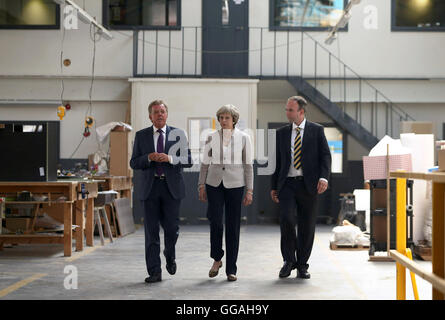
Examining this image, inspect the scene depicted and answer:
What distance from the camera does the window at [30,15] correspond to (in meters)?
14.8

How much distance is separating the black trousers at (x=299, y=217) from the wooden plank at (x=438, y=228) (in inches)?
125

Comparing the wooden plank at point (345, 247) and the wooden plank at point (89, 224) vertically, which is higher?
the wooden plank at point (89, 224)

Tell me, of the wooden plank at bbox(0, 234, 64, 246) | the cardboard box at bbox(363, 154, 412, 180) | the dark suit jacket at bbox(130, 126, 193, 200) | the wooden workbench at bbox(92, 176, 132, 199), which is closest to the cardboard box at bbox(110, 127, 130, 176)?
the wooden workbench at bbox(92, 176, 132, 199)

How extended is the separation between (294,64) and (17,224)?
7.02 m

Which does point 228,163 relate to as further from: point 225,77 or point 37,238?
point 225,77

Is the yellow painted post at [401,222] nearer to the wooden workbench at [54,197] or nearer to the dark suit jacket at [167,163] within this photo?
the dark suit jacket at [167,163]

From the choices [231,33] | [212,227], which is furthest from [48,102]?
[212,227]

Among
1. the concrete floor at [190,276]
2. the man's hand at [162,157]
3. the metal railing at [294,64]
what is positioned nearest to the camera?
the concrete floor at [190,276]

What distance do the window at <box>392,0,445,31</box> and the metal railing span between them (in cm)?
142

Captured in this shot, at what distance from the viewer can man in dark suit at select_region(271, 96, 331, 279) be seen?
693 centimetres

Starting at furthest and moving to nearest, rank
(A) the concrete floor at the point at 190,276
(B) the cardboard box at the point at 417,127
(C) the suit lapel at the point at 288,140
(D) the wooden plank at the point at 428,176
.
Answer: (B) the cardboard box at the point at 417,127, (C) the suit lapel at the point at 288,140, (A) the concrete floor at the point at 190,276, (D) the wooden plank at the point at 428,176

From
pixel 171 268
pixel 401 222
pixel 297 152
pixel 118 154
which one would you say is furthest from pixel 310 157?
pixel 118 154

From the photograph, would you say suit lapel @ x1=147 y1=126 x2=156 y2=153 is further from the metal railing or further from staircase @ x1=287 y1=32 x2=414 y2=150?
staircase @ x1=287 y1=32 x2=414 y2=150

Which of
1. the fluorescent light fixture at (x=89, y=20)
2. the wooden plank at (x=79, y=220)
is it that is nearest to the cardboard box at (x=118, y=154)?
the fluorescent light fixture at (x=89, y=20)
